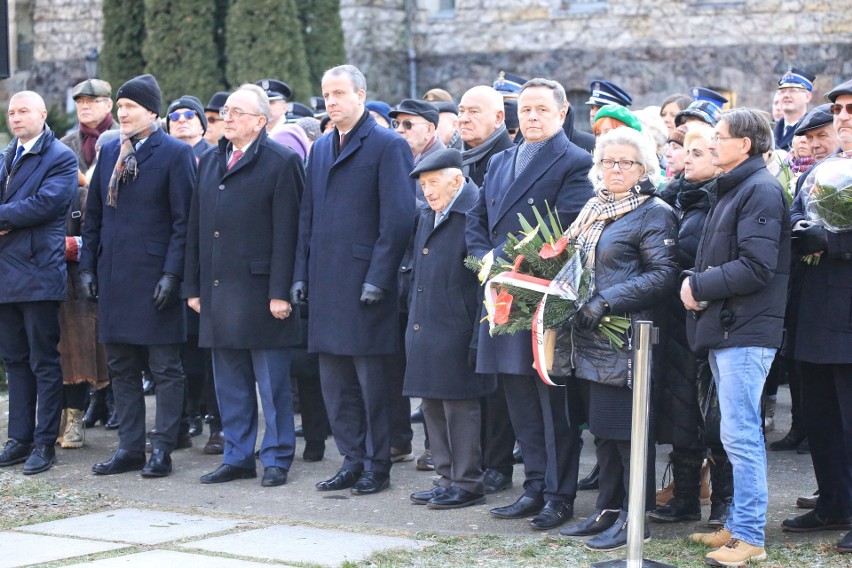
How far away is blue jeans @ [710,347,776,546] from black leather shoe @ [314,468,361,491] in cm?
252

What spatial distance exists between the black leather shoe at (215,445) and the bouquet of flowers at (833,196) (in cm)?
443

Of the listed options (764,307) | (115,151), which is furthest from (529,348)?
(115,151)

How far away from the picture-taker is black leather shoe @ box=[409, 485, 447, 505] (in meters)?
7.42

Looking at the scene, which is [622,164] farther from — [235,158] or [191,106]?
[191,106]

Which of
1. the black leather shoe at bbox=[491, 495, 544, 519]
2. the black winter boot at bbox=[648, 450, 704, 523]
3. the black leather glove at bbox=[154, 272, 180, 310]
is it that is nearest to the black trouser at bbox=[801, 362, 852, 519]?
the black winter boot at bbox=[648, 450, 704, 523]

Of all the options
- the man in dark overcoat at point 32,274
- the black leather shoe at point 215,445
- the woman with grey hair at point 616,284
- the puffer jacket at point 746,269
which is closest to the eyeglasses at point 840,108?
the puffer jacket at point 746,269

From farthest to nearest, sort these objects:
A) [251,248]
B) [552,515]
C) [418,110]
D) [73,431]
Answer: [73,431] < [418,110] < [251,248] < [552,515]

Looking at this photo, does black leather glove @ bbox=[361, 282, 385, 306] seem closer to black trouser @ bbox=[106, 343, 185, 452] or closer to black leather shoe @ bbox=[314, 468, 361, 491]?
black leather shoe @ bbox=[314, 468, 361, 491]

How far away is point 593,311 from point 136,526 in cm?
257

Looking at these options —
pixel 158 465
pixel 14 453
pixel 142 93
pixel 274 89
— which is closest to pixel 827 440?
pixel 158 465

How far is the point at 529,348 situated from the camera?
6.96m

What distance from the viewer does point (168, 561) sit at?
613 cm

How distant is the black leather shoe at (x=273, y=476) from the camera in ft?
26.4

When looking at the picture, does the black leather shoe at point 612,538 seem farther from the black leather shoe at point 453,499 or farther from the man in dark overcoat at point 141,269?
the man in dark overcoat at point 141,269
